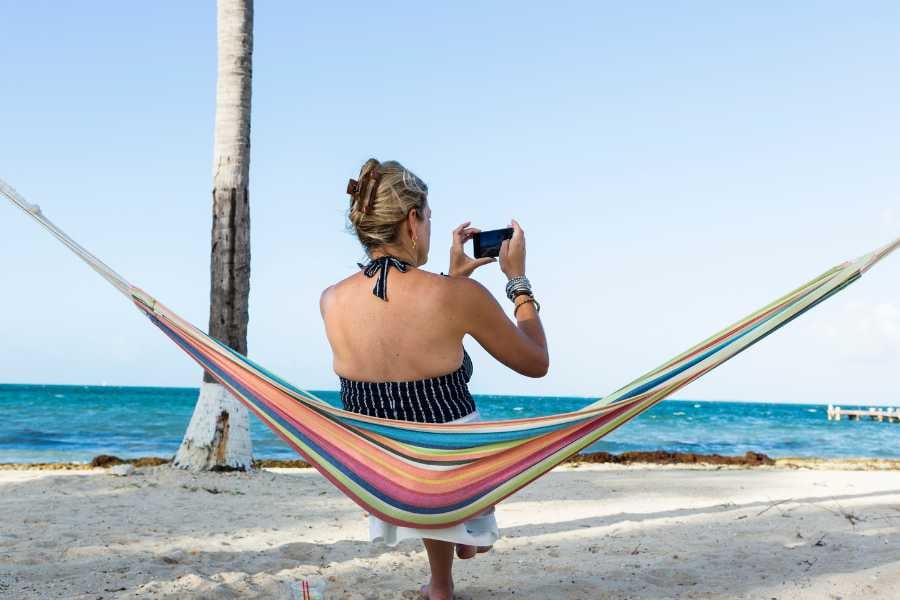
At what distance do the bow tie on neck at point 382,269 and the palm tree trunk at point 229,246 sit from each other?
3576 mm

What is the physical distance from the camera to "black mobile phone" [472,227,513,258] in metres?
2.32

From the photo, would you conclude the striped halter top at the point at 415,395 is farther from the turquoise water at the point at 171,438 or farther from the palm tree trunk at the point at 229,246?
the turquoise water at the point at 171,438

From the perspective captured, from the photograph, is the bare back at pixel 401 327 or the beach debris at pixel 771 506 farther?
the beach debris at pixel 771 506

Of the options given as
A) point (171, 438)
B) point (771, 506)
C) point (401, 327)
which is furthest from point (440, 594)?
point (171, 438)

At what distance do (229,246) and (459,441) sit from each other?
385 cm

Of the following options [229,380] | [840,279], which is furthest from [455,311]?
[840,279]

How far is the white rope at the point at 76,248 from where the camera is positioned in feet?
8.55

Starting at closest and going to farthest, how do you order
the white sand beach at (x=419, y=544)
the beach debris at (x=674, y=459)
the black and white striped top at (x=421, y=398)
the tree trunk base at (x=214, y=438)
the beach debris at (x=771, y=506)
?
the black and white striped top at (x=421, y=398)
the white sand beach at (x=419, y=544)
the beach debris at (x=771, y=506)
the tree trunk base at (x=214, y=438)
the beach debris at (x=674, y=459)

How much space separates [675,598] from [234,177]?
409 centimetres

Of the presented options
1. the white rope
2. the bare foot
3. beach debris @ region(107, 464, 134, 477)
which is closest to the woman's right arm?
the bare foot

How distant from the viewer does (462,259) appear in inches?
93.3

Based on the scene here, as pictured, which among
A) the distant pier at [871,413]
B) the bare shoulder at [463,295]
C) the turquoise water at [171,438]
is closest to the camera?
the bare shoulder at [463,295]

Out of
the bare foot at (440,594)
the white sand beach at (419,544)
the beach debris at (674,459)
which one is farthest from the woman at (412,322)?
Result: the beach debris at (674,459)

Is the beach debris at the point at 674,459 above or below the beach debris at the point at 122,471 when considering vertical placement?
below
